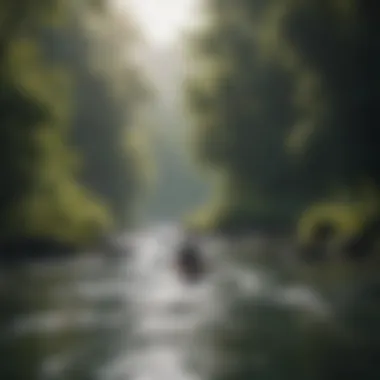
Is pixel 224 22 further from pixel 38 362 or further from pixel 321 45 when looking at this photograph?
pixel 38 362

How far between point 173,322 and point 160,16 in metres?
0.62

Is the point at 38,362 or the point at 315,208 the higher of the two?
the point at 315,208

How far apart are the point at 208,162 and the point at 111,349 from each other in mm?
421

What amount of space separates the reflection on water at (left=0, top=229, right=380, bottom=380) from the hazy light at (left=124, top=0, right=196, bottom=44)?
1.35 ft

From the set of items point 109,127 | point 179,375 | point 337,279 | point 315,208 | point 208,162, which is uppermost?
point 109,127

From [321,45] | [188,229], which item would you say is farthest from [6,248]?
[321,45]

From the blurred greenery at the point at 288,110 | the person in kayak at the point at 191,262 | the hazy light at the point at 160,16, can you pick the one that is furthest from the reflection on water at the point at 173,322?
the hazy light at the point at 160,16

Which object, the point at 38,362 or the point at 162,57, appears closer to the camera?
the point at 38,362

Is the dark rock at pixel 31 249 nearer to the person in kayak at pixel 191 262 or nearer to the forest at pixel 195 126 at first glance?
the forest at pixel 195 126

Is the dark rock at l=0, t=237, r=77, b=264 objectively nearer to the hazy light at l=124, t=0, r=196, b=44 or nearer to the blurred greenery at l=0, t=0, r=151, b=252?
the blurred greenery at l=0, t=0, r=151, b=252

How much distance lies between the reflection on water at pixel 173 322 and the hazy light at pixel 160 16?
0.41 metres

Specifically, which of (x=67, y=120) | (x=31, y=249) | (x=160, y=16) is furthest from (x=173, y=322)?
(x=160, y=16)

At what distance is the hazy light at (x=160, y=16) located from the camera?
1351mm

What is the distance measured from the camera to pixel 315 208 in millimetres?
1354
